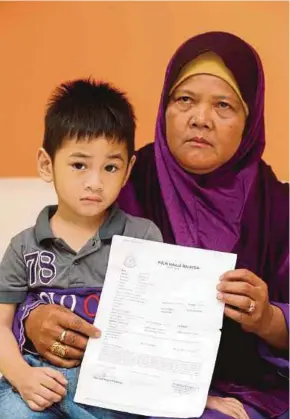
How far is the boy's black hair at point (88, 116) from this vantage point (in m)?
1.11

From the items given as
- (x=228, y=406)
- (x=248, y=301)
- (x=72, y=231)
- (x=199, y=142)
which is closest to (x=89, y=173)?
(x=72, y=231)

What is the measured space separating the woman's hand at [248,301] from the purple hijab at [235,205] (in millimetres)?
54

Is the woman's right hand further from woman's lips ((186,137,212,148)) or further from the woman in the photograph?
woman's lips ((186,137,212,148))

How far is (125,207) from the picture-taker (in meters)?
1.27

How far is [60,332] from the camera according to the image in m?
1.08

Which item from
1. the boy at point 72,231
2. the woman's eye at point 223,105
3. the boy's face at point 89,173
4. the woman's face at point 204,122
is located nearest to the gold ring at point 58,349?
the boy at point 72,231

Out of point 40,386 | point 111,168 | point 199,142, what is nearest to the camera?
point 40,386

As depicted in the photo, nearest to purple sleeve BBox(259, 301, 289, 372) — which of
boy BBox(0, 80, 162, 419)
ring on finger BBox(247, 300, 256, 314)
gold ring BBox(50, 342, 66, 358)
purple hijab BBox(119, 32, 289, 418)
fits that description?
purple hijab BBox(119, 32, 289, 418)

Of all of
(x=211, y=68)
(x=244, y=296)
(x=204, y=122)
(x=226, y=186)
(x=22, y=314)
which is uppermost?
(x=211, y=68)

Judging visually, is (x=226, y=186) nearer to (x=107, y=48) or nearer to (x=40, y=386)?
(x=107, y=48)

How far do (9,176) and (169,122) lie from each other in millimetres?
368

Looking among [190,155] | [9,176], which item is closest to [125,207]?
[190,155]

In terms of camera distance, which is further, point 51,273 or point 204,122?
point 204,122

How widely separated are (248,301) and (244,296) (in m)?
0.01
